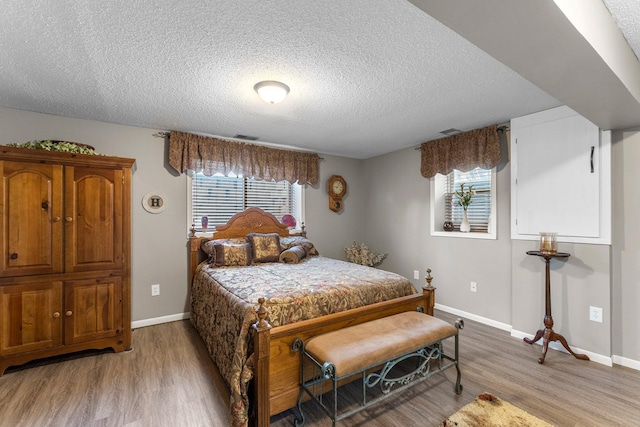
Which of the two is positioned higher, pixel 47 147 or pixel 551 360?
pixel 47 147

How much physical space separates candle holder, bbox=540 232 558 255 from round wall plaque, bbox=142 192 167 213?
4.10 meters

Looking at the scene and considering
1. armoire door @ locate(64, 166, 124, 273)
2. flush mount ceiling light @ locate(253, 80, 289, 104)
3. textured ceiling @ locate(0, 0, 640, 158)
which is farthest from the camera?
armoire door @ locate(64, 166, 124, 273)

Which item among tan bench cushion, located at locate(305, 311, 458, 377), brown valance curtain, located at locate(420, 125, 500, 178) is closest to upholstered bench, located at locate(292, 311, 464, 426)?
tan bench cushion, located at locate(305, 311, 458, 377)

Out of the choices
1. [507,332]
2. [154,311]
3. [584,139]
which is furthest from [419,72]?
[154,311]

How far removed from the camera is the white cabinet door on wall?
8.24ft

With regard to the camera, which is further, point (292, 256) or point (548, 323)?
point (292, 256)

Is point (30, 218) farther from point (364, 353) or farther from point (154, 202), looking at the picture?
point (364, 353)

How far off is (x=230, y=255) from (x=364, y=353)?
6.84 feet

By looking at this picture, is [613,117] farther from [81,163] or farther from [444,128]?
[81,163]

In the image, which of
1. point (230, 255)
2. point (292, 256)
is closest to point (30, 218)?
point (230, 255)

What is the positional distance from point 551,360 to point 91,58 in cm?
438

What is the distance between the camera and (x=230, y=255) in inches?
129

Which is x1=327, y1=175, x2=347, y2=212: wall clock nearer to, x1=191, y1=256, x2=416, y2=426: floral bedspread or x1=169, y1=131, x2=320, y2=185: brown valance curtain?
x1=169, y1=131, x2=320, y2=185: brown valance curtain

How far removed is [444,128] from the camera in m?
3.41
